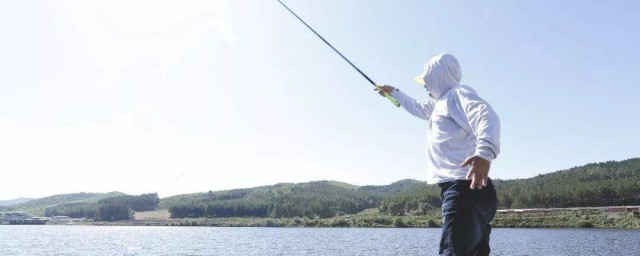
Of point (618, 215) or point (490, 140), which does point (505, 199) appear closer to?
point (618, 215)

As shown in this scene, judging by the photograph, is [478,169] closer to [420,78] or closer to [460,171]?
[460,171]

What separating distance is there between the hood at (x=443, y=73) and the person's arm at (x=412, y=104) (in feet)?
2.03

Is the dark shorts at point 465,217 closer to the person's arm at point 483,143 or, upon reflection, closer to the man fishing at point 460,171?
the man fishing at point 460,171

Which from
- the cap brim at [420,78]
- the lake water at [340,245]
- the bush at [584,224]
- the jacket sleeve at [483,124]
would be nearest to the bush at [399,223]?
the bush at [584,224]

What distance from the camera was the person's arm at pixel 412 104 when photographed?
6.41 meters

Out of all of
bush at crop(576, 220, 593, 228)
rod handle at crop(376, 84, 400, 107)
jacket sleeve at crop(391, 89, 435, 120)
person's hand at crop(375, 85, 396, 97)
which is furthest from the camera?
bush at crop(576, 220, 593, 228)

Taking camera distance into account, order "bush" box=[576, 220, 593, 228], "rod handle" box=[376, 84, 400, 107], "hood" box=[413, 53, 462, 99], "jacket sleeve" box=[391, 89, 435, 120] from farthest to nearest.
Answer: "bush" box=[576, 220, 593, 228] < "rod handle" box=[376, 84, 400, 107] < "jacket sleeve" box=[391, 89, 435, 120] < "hood" box=[413, 53, 462, 99]

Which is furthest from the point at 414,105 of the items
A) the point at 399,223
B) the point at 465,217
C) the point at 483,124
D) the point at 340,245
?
the point at 399,223

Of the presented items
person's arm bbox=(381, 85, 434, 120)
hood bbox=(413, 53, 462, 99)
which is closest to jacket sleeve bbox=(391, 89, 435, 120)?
person's arm bbox=(381, 85, 434, 120)

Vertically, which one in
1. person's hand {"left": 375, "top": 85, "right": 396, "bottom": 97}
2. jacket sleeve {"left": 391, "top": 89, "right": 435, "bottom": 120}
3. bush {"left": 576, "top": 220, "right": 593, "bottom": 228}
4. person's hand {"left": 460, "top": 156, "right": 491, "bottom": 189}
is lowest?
bush {"left": 576, "top": 220, "right": 593, "bottom": 228}

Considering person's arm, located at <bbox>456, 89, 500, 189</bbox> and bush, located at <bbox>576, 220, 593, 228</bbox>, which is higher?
person's arm, located at <bbox>456, 89, 500, 189</bbox>

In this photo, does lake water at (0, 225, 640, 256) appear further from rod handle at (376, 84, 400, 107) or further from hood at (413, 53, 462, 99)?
hood at (413, 53, 462, 99)

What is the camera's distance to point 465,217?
16.2ft

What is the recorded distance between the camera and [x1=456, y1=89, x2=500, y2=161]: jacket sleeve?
4406mm
